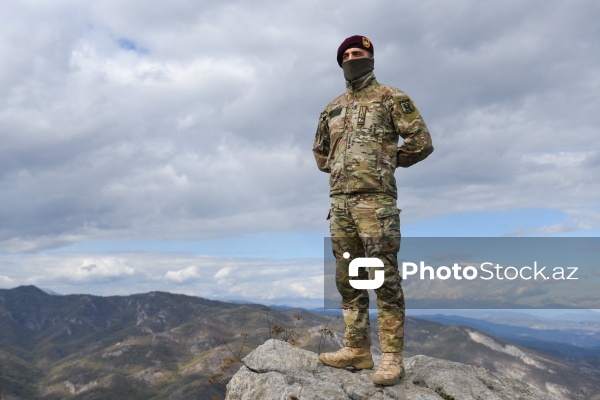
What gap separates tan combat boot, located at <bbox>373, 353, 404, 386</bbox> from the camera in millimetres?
9055

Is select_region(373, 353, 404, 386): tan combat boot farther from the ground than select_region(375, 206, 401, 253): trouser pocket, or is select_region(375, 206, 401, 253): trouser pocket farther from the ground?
select_region(375, 206, 401, 253): trouser pocket

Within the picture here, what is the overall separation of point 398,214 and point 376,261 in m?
0.97

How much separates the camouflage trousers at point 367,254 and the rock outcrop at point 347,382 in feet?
2.53

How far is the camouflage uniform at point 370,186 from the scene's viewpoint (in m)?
9.18

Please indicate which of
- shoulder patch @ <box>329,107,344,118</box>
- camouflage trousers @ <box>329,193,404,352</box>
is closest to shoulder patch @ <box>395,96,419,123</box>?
shoulder patch @ <box>329,107,344,118</box>

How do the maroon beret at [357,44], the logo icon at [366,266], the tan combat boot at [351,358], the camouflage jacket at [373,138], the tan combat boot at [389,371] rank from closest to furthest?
the tan combat boot at [389,371], the logo icon at [366,266], the camouflage jacket at [373,138], the maroon beret at [357,44], the tan combat boot at [351,358]

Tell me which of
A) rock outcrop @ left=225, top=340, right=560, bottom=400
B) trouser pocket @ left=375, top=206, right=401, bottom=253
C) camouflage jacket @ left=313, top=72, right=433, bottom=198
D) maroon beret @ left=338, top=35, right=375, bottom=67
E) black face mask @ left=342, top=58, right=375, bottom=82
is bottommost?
rock outcrop @ left=225, top=340, right=560, bottom=400

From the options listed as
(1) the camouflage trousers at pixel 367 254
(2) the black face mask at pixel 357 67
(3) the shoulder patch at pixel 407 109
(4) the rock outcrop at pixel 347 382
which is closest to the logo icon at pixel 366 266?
(1) the camouflage trousers at pixel 367 254

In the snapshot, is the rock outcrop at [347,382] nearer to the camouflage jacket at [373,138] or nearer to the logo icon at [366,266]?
the logo icon at [366,266]

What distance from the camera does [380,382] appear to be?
9070mm

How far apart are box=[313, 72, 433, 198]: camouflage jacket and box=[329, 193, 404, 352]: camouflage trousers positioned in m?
0.29

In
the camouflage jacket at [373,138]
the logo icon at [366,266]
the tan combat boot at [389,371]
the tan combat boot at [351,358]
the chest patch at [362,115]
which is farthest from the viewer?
the tan combat boot at [351,358]

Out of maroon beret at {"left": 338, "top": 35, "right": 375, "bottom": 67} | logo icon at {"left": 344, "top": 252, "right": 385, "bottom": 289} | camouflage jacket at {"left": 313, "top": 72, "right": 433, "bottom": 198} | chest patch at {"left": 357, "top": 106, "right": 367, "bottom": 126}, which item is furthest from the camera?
maroon beret at {"left": 338, "top": 35, "right": 375, "bottom": 67}

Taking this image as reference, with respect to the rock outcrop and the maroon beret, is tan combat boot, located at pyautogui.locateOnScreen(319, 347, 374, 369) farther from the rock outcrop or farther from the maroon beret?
the maroon beret
